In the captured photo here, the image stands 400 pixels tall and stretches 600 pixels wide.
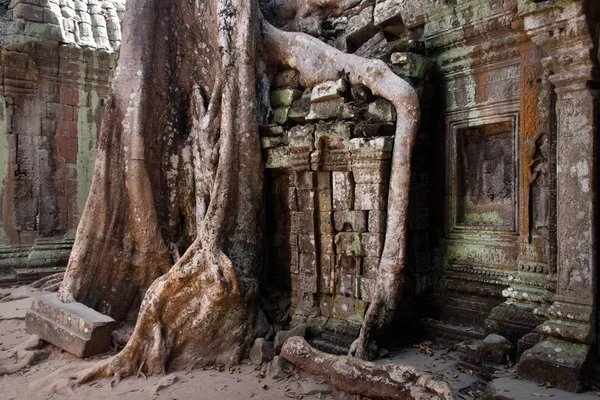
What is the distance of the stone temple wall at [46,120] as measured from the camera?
8742 mm

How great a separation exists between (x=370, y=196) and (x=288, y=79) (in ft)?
6.42

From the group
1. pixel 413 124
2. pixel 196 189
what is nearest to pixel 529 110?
pixel 413 124

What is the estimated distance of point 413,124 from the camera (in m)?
4.73

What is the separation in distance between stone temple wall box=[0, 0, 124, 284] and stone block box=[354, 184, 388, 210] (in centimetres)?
601

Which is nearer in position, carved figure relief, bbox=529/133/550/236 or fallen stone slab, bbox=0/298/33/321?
carved figure relief, bbox=529/133/550/236

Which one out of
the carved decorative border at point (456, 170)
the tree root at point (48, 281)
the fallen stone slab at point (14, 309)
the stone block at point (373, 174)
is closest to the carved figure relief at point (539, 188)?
the carved decorative border at point (456, 170)

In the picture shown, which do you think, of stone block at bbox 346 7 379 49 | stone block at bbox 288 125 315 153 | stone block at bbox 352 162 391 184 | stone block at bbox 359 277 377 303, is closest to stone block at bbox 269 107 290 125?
stone block at bbox 288 125 315 153

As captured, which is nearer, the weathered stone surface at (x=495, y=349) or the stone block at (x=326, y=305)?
the weathered stone surface at (x=495, y=349)

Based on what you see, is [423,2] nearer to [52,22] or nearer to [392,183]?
[392,183]

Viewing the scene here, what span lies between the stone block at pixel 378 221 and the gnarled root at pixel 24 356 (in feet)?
11.8

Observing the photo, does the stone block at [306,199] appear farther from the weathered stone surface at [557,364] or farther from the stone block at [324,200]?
the weathered stone surface at [557,364]

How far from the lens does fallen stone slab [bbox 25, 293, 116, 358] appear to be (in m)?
5.27

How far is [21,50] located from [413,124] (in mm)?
7089

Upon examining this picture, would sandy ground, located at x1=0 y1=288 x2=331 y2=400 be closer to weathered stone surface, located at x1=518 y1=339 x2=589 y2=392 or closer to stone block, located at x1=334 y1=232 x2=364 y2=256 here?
stone block, located at x1=334 y1=232 x2=364 y2=256
